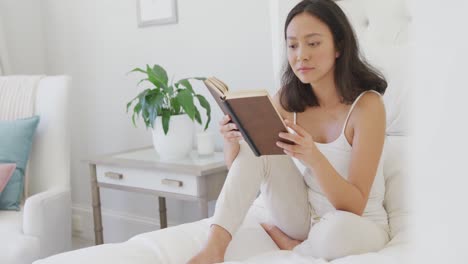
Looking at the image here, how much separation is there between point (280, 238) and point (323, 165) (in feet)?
0.95

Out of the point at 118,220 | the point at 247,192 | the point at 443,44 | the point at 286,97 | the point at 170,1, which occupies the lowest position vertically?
the point at 118,220

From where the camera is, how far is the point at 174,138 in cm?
215

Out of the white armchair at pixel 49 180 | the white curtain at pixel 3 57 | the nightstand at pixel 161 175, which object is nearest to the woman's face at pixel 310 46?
the nightstand at pixel 161 175

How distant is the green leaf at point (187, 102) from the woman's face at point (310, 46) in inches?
29.0

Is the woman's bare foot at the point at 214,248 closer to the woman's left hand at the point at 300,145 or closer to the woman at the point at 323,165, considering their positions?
the woman at the point at 323,165

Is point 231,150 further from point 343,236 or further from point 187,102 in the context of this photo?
point 187,102

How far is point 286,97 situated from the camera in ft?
5.14

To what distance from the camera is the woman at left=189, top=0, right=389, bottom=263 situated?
1.26 m

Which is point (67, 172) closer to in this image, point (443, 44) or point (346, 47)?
point (346, 47)

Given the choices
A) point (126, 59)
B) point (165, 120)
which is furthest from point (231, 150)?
point (126, 59)

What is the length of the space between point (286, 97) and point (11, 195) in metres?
1.23

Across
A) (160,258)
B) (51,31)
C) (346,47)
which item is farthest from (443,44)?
(51,31)

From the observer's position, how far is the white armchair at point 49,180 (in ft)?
6.60

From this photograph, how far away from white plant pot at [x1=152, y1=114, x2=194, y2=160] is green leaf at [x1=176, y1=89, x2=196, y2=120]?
83 millimetres
